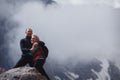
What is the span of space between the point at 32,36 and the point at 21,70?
5.99 ft

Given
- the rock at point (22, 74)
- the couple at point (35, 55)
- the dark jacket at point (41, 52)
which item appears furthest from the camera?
the dark jacket at point (41, 52)

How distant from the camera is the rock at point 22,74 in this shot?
18.8 metres

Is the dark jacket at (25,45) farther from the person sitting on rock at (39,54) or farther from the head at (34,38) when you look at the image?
the head at (34,38)

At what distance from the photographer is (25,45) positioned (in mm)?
20578

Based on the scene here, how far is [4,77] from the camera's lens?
19.0m

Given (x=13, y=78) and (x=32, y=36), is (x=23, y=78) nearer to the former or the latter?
(x=13, y=78)

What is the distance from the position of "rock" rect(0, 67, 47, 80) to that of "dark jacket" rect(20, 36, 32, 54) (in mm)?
942

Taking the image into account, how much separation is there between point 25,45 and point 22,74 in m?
2.09

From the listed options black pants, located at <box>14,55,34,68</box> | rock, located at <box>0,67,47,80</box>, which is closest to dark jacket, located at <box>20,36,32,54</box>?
black pants, located at <box>14,55,34,68</box>

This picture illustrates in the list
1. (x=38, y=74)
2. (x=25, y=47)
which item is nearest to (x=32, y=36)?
(x=25, y=47)

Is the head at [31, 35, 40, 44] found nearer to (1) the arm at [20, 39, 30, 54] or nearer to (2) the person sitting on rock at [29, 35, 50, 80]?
(2) the person sitting on rock at [29, 35, 50, 80]

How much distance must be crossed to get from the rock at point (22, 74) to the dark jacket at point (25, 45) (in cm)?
94

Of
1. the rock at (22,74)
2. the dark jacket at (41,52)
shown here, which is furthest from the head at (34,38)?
the rock at (22,74)

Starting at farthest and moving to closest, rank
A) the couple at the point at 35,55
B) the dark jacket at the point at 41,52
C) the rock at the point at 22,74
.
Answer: the dark jacket at the point at 41,52
the couple at the point at 35,55
the rock at the point at 22,74
